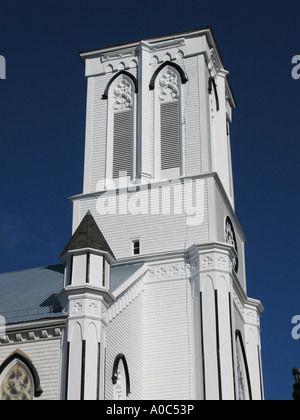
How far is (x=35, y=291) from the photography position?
3362 cm

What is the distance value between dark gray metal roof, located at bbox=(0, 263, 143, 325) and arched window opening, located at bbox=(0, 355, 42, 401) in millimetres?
1600

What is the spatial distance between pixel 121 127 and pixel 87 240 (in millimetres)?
12411

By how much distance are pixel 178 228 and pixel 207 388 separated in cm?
824

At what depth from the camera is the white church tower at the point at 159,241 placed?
29.5 metres

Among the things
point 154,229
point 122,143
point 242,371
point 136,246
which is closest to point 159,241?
point 154,229

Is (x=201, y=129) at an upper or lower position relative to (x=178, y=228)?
upper

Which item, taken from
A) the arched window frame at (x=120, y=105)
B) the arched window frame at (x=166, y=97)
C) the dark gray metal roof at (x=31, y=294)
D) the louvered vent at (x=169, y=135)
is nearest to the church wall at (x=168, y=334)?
the dark gray metal roof at (x=31, y=294)

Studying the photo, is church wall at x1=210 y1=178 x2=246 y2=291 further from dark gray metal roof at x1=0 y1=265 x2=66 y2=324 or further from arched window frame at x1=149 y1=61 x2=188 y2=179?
dark gray metal roof at x1=0 y1=265 x2=66 y2=324

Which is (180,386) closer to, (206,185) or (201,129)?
(206,185)

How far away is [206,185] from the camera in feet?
122

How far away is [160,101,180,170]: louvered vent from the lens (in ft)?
129

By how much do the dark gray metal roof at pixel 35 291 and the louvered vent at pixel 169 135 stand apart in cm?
613

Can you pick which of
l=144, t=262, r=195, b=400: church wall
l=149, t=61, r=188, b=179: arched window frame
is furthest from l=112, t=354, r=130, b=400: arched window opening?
l=149, t=61, r=188, b=179: arched window frame

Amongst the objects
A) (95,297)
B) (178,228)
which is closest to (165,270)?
(178,228)
